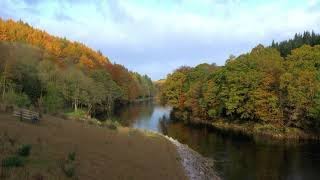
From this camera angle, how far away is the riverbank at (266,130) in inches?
2458

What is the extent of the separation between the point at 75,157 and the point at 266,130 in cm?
5049

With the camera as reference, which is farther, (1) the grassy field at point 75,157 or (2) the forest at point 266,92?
(2) the forest at point 266,92

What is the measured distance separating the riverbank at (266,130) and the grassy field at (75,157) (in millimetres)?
31919

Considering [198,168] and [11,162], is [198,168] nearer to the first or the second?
[198,168]

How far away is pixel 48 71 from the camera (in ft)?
292

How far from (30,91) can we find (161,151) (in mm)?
42269

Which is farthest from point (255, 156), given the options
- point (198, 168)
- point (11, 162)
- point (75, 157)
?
point (11, 162)

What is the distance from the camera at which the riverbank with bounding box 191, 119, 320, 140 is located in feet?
205

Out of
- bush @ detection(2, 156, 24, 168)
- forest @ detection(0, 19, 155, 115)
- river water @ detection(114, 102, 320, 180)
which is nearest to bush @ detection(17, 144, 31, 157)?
bush @ detection(2, 156, 24, 168)

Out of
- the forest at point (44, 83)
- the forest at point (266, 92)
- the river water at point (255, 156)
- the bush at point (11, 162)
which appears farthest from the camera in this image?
the forest at point (44, 83)

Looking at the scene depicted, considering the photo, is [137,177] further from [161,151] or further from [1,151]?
[161,151]

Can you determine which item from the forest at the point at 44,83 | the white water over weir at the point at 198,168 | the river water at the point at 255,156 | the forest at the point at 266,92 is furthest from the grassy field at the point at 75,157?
the forest at the point at 266,92

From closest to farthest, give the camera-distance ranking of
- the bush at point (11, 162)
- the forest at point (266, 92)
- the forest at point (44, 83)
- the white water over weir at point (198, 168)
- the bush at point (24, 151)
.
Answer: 1. the bush at point (11, 162)
2. the bush at point (24, 151)
3. the white water over weir at point (198, 168)
4. the forest at point (266, 92)
5. the forest at point (44, 83)

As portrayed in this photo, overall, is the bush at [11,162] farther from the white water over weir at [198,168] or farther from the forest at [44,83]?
the forest at [44,83]
